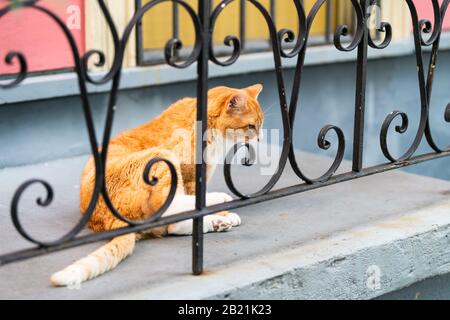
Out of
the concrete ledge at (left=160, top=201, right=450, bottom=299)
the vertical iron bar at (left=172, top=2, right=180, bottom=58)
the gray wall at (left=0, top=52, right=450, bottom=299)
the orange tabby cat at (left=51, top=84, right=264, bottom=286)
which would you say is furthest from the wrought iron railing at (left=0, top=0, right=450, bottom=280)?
the vertical iron bar at (left=172, top=2, right=180, bottom=58)

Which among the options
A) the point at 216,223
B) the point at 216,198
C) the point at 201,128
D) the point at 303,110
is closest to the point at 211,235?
the point at 216,223

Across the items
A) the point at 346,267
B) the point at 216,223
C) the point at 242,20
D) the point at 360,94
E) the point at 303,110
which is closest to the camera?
the point at 346,267

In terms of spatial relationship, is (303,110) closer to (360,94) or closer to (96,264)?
(360,94)

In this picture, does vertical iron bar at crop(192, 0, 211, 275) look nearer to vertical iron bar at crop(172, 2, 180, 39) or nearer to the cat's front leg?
the cat's front leg

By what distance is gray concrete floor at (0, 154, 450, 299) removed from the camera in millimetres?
3074

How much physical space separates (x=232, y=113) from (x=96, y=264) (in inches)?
45.6

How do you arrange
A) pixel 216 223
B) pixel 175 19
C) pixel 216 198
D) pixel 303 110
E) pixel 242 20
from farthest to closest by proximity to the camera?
pixel 303 110
pixel 242 20
pixel 175 19
pixel 216 198
pixel 216 223

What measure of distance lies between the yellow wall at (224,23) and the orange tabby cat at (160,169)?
52.4 inches

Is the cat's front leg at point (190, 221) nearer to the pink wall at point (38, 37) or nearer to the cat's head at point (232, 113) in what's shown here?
the cat's head at point (232, 113)

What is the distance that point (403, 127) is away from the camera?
3.61 meters

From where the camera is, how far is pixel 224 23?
19.0 ft

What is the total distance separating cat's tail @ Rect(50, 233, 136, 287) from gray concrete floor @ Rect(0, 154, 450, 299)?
3 centimetres

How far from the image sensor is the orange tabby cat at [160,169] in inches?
127
